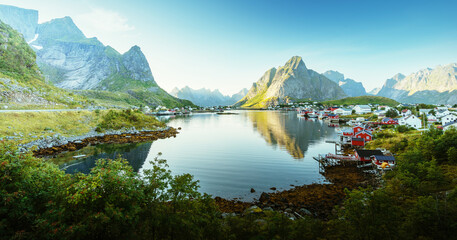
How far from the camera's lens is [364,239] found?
1111 centimetres

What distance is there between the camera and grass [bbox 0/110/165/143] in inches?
2132

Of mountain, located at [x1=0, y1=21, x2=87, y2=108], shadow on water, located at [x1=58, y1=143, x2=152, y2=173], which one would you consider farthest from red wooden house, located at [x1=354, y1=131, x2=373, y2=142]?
mountain, located at [x1=0, y1=21, x2=87, y2=108]

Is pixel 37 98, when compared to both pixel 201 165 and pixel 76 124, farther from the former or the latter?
pixel 201 165

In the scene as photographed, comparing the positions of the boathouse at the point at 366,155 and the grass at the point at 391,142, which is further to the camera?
the grass at the point at 391,142

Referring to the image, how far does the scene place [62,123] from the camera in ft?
227

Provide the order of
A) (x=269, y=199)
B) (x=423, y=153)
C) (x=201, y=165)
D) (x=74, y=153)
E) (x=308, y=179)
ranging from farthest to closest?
(x=74, y=153) < (x=201, y=165) < (x=308, y=179) < (x=423, y=153) < (x=269, y=199)

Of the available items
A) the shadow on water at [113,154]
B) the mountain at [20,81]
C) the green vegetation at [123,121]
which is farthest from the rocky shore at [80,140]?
the mountain at [20,81]

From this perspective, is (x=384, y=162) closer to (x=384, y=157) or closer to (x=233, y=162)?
(x=384, y=157)

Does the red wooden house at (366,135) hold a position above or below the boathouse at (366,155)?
above

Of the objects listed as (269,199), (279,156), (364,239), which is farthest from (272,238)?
(279,156)

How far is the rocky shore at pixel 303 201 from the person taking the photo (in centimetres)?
2539

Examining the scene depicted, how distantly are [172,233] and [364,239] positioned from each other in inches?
433

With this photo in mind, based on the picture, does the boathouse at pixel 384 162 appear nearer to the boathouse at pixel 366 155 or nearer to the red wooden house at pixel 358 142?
the boathouse at pixel 366 155

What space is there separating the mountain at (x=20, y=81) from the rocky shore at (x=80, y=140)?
29.4 metres
